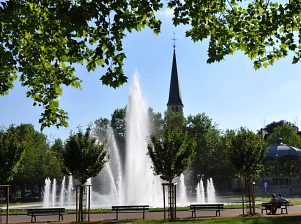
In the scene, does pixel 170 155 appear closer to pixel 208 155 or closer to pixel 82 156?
pixel 82 156

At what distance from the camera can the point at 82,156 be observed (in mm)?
23469

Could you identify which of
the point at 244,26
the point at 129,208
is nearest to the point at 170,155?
the point at 129,208

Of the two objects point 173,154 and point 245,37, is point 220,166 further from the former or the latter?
point 245,37

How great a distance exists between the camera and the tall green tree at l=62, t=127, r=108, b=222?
23500 millimetres

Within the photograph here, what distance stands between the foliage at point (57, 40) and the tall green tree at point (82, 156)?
12610 mm

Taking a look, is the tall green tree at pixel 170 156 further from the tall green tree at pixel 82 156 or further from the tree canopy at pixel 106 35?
the tree canopy at pixel 106 35

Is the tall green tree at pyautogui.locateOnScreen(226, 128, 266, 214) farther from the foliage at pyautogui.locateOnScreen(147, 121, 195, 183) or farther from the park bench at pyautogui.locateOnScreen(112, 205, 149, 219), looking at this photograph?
the park bench at pyautogui.locateOnScreen(112, 205, 149, 219)

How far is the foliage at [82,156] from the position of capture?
23516 mm

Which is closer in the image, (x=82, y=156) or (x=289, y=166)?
(x=82, y=156)

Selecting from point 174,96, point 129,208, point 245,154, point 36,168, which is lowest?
point 129,208

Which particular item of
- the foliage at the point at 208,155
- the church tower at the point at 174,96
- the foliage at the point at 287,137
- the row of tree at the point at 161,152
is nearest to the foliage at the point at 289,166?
the row of tree at the point at 161,152

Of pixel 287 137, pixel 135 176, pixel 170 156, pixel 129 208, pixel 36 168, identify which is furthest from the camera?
pixel 287 137

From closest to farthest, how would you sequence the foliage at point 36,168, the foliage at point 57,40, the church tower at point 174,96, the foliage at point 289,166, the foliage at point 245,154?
the foliage at point 57,40, the foliage at point 245,154, the foliage at point 36,168, the foliage at point 289,166, the church tower at point 174,96

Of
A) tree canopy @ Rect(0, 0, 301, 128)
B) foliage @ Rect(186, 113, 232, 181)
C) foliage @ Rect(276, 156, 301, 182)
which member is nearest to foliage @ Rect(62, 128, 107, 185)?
tree canopy @ Rect(0, 0, 301, 128)
